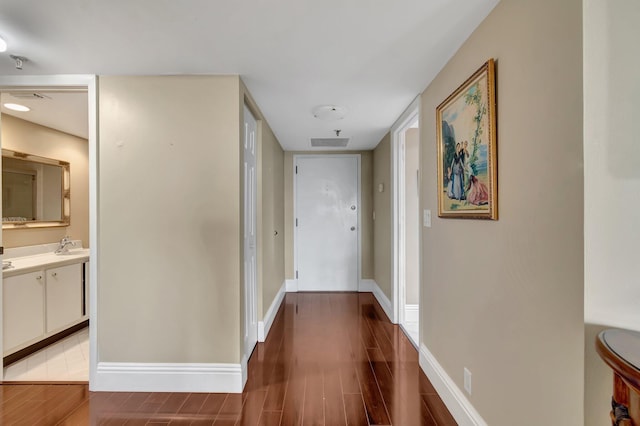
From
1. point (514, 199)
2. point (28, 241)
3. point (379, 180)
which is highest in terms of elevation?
point (379, 180)

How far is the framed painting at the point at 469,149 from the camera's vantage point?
1365mm

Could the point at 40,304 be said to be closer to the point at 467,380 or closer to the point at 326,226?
the point at 326,226

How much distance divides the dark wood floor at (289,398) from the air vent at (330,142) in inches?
96.2

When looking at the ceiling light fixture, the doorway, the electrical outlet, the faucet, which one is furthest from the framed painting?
the faucet

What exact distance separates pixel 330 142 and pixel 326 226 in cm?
129

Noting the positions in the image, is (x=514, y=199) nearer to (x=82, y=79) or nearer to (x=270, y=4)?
(x=270, y=4)

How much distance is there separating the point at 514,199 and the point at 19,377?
349cm

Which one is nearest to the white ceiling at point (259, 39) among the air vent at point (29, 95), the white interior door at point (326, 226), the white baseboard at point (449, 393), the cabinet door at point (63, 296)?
the air vent at point (29, 95)

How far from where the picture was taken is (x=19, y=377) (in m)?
2.17

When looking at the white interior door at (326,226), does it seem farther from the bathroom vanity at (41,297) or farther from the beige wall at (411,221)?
the bathroom vanity at (41,297)

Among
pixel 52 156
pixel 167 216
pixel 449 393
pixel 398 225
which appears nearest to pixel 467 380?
pixel 449 393

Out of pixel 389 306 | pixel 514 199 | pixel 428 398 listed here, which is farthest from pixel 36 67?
pixel 389 306

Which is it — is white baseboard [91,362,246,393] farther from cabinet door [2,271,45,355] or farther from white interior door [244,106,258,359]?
cabinet door [2,271,45,355]

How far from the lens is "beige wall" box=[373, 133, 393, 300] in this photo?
3.46m
